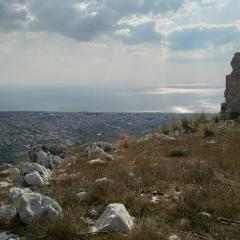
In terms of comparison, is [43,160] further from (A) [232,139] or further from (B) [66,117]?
(B) [66,117]

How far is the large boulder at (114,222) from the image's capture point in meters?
5.73

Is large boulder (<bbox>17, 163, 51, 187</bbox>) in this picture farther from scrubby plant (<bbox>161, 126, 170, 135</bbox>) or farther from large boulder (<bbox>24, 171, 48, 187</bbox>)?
scrubby plant (<bbox>161, 126, 170, 135</bbox>)

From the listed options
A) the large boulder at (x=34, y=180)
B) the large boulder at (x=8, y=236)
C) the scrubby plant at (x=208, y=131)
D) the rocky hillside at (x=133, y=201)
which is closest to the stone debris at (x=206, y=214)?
the rocky hillside at (x=133, y=201)

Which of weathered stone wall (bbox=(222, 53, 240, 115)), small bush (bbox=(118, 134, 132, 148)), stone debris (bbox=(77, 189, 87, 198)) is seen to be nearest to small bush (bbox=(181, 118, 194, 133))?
weathered stone wall (bbox=(222, 53, 240, 115))

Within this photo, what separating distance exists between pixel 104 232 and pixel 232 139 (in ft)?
33.2

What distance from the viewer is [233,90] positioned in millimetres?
22484

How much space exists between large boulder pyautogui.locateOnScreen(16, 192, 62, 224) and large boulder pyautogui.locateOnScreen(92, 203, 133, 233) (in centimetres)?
72

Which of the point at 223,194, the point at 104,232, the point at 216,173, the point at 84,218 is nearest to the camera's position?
the point at 104,232

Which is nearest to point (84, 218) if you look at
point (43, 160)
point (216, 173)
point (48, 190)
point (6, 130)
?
point (48, 190)

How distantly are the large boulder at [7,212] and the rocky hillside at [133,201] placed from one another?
2 centimetres

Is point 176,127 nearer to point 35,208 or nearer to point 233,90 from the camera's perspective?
point 233,90

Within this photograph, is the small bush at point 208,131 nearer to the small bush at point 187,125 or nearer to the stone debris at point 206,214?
the small bush at point 187,125

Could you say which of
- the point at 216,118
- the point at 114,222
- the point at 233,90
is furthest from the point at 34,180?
the point at 233,90

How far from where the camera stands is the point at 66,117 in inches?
4712
